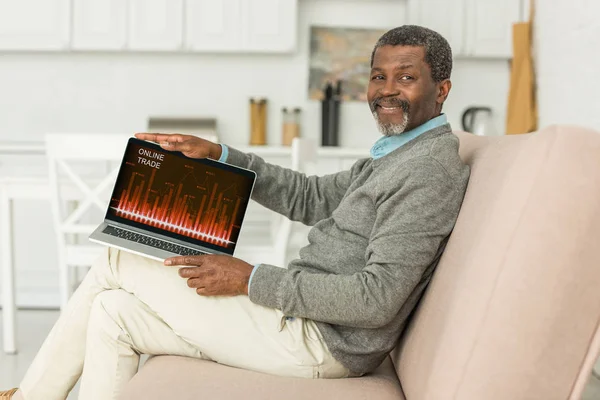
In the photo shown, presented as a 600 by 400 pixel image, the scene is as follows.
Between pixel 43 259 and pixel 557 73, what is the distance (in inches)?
115

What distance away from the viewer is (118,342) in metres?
1.51

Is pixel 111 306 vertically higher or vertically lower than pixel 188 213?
lower

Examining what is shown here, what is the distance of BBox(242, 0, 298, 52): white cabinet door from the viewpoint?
13.4ft

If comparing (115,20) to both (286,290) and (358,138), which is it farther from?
(286,290)

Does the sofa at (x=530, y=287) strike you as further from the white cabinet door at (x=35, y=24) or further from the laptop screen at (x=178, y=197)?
the white cabinet door at (x=35, y=24)

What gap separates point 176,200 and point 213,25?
101 inches

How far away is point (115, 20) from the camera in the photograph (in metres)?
4.04

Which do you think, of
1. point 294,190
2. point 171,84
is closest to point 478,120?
point 171,84

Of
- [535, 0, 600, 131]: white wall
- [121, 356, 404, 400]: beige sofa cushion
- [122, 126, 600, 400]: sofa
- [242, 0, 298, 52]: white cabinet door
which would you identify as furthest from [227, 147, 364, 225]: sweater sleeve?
[242, 0, 298, 52]: white cabinet door

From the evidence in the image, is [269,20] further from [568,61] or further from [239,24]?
[568,61]

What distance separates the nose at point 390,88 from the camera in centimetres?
164

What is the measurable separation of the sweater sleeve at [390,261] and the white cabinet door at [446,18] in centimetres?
292

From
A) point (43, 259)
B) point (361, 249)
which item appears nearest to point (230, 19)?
point (43, 259)

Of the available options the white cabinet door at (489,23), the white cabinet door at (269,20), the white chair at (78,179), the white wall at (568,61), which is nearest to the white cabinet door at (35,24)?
the white cabinet door at (269,20)
